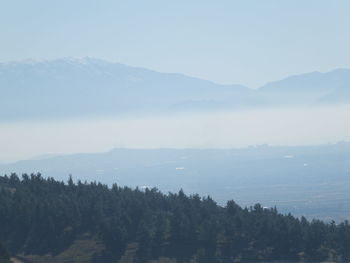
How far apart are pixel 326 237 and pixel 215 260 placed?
1276 cm

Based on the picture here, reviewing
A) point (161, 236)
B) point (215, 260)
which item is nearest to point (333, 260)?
point (215, 260)

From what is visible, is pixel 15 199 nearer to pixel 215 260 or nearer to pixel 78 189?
pixel 78 189

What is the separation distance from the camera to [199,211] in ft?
303

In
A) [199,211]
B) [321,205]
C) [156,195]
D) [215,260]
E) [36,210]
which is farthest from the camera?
[321,205]

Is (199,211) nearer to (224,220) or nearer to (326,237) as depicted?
(224,220)

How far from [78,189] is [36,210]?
53.3ft

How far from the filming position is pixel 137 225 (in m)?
87.8

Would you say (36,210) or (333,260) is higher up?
(36,210)

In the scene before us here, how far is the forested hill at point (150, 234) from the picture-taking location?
264 feet

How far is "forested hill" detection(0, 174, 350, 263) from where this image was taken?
80.4 meters

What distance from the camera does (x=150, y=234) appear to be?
81.6 m

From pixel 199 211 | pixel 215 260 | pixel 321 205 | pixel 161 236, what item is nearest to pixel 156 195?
pixel 199 211

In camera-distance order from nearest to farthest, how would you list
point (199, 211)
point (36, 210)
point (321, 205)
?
point (36, 210) < point (199, 211) < point (321, 205)

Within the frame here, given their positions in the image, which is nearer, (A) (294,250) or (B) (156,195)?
(A) (294,250)
